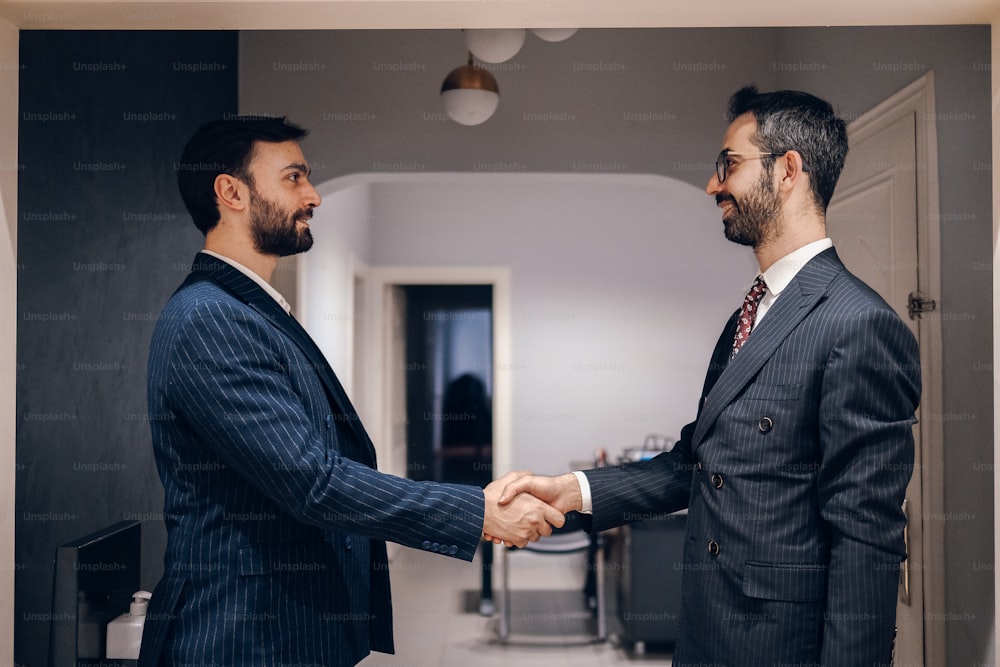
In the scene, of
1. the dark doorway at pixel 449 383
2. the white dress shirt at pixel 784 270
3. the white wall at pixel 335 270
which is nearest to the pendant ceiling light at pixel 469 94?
the white wall at pixel 335 270

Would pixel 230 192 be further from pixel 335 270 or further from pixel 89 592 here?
pixel 335 270

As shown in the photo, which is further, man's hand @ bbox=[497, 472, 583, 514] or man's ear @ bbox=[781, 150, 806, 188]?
man's hand @ bbox=[497, 472, 583, 514]

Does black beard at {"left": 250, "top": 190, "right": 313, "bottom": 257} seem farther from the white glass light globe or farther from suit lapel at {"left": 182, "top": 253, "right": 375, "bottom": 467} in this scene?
the white glass light globe

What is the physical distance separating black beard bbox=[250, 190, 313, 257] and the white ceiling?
0.39 m

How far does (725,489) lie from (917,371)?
0.39 metres

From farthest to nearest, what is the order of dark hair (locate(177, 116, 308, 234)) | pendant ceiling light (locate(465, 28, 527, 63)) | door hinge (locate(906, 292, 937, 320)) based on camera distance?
1. pendant ceiling light (locate(465, 28, 527, 63))
2. door hinge (locate(906, 292, 937, 320))
3. dark hair (locate(177, 116, 308, 234))

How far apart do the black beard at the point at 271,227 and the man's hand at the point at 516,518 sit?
706 mm

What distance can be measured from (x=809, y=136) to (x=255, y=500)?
1294 millimetres

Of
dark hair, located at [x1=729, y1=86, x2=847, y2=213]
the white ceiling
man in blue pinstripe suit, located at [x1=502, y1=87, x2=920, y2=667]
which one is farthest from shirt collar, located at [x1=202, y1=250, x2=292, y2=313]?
dark hair, located at [x1=729, y1=86, x2=847, y2=213]

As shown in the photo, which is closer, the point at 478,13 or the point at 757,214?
the point at 478,13

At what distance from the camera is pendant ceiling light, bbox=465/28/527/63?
276 centimetres

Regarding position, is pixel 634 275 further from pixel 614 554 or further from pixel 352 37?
pixel 352 37

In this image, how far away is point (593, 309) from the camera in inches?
235

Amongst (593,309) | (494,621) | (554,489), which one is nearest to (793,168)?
(554,489)
